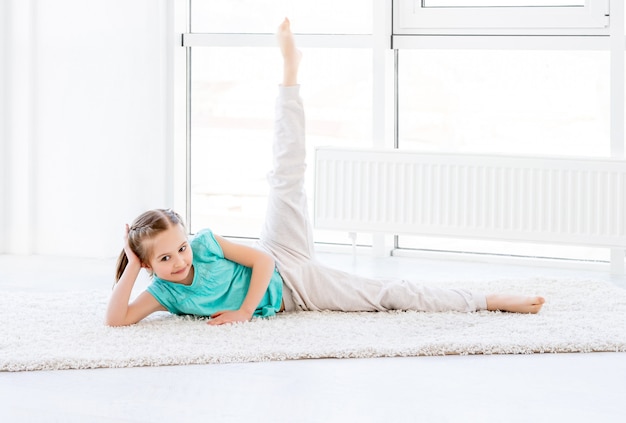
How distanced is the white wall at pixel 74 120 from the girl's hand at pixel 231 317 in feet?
5.09

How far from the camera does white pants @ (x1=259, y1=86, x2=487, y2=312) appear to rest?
2650 mm

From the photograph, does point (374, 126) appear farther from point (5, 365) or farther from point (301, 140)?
point (5, 365)

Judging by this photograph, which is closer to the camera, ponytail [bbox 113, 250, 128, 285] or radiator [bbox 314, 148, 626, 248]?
ponytail [bbox 113, 250, 128, 285]

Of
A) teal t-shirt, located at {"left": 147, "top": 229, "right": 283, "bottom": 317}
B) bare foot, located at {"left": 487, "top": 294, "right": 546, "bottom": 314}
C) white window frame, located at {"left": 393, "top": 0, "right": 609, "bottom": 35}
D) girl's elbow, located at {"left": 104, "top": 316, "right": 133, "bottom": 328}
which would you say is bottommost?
girl's elbow, located at {"left": 104, "top": 316, "right": 133, "bottom": 328}

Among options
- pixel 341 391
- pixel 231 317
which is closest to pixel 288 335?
pixel 231 317

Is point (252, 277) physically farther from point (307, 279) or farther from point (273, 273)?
point (307, 279)

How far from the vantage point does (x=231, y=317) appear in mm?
2492

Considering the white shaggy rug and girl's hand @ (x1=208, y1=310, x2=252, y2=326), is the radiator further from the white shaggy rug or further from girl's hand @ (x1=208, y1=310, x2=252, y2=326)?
girl's hand @ (x1=208, y1=310, x2=252, y2=326)

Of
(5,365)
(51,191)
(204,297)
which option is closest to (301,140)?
(204,297)

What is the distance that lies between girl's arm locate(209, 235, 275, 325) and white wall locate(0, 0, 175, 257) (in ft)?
5.00

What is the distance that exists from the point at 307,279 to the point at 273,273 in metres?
0.11

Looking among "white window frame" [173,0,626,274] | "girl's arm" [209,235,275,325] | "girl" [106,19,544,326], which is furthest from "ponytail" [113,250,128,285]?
"white window frame" [173,0,626,274]

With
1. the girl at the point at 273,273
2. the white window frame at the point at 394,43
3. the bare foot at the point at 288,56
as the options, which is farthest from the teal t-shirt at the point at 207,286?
the white window frame at the point at 394,43

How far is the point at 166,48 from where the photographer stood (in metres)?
4.10
